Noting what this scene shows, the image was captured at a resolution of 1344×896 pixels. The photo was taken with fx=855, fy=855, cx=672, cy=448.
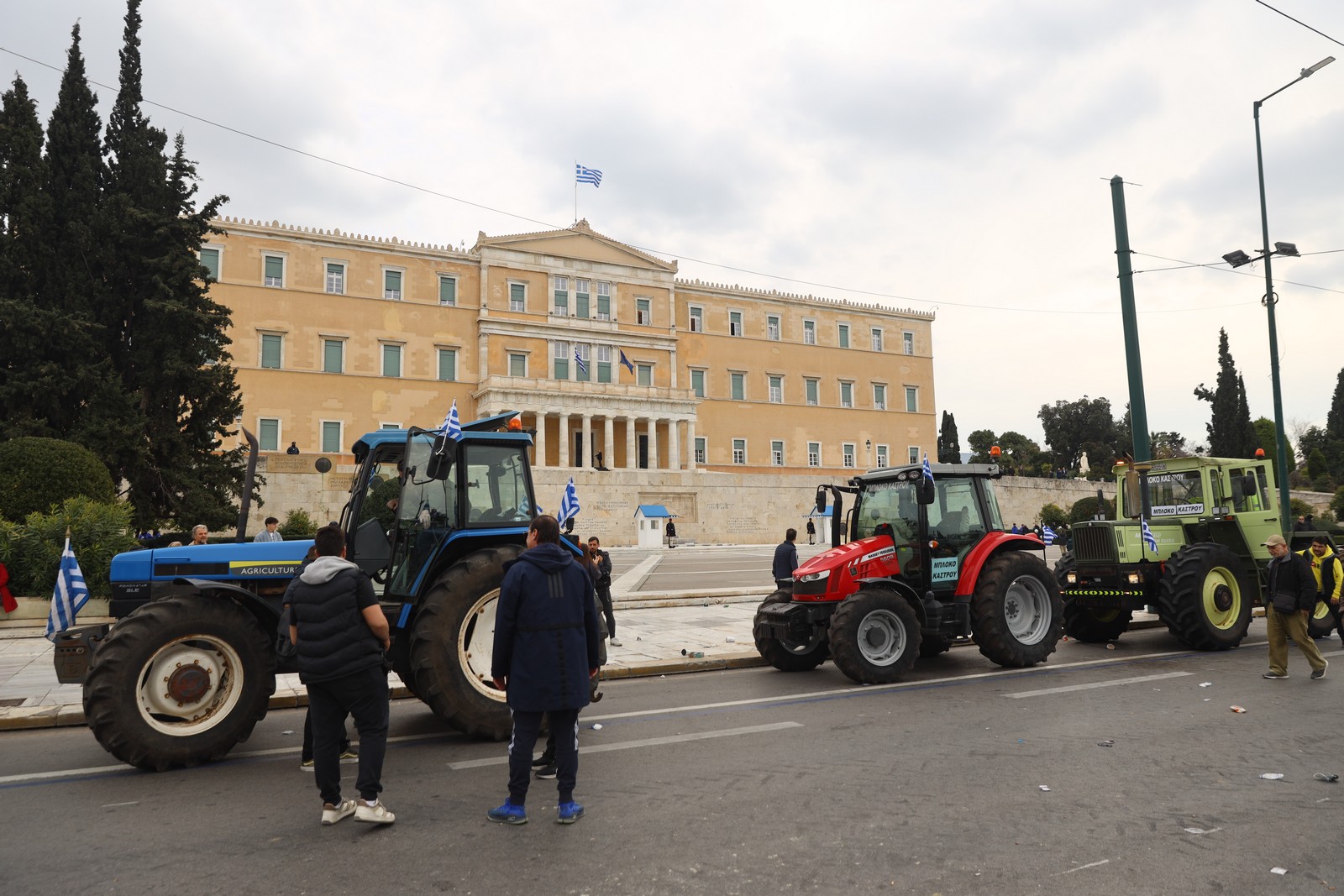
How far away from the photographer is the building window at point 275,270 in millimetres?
48594

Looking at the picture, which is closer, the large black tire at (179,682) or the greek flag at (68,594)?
the large black tire at (179,682)

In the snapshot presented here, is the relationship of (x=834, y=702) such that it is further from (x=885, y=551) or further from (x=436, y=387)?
(x=436, y=387)

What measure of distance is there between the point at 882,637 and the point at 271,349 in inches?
1855

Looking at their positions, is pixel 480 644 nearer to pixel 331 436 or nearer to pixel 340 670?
pixel 340 670

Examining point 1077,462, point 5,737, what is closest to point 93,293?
point 5,737

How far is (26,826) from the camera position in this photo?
4676mm

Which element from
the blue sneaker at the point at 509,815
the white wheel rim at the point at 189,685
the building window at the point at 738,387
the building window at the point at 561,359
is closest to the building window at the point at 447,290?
the building window at the point at 561,359

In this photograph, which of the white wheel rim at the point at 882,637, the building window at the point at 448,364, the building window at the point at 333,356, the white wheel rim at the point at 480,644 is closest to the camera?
the white wheel rim at the point at 480,644

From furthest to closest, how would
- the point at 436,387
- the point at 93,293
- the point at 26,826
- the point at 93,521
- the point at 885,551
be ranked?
the point at 436,387
the point at 93,293
the point at 93,521
the point at 885,551
the point at 26,826

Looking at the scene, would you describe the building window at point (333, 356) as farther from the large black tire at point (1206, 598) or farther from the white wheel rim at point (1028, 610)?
the large black tire at point (1206, 598)

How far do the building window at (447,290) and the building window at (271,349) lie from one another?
9520mm

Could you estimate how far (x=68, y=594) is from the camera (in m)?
9.04

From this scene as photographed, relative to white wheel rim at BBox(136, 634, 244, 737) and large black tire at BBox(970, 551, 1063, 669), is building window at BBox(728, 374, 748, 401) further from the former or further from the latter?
white wheel rim at BBox(136, 634, 244, 737)

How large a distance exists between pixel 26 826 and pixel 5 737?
130 inches
